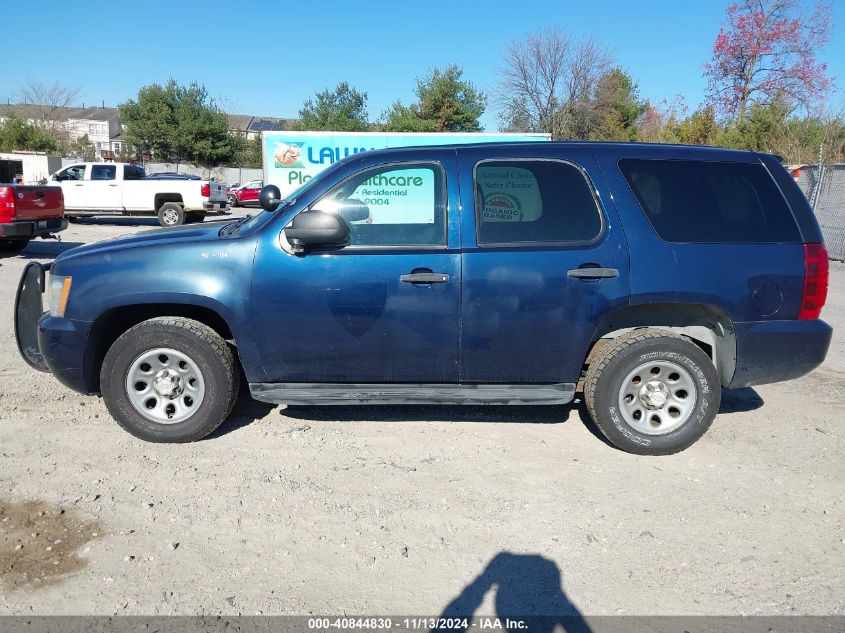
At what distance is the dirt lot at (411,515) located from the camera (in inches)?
107

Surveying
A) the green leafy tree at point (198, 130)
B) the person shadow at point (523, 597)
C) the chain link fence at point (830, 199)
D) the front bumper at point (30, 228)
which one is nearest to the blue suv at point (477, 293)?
the person shadow at point (523, 597)

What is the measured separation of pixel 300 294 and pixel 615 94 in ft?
110

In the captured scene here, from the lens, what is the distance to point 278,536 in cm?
313

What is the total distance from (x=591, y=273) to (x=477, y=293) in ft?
2.33

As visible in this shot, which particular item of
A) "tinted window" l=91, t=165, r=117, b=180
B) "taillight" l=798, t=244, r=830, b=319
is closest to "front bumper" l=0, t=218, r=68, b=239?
"tinted window" l=91, t=165, r=117, b=180

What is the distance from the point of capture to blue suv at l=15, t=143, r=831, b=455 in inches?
152

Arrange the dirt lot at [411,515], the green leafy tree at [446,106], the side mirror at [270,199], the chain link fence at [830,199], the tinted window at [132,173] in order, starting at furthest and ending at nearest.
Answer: the green leafy tree at [446,106] < the tinted window at [132,173] < the chain link fence at [830,199] < the side mirror at [270,199] < the dirt lot at [411,515]

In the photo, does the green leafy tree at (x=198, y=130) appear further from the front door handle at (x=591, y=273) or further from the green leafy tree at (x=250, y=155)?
the front door handle at (x=591, y=273)

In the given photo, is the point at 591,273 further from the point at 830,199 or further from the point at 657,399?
the point at 830,199

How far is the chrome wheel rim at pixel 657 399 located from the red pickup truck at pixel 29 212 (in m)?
11.2

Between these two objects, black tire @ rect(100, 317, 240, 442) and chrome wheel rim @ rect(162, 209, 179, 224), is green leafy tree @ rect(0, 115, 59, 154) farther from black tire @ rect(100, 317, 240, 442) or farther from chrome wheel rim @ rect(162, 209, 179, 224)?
black tire @ rect(100, 317, 240, 442)

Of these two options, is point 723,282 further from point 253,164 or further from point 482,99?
point 253,164

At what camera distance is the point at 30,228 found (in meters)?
11.4

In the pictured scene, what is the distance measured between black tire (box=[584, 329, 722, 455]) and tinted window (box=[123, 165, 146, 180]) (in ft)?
64.5
